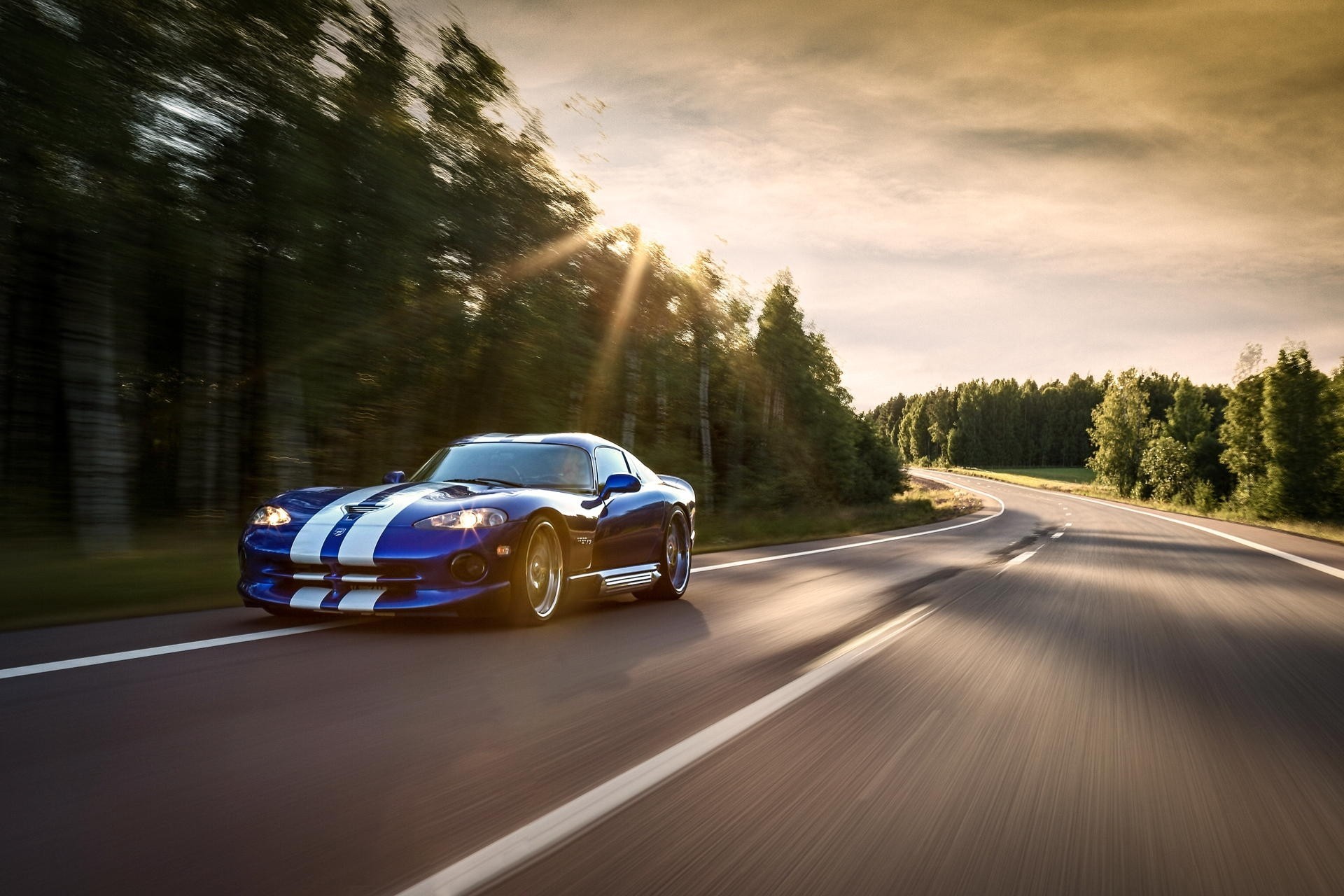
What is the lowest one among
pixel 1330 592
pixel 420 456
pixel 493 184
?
pixel 1330 592

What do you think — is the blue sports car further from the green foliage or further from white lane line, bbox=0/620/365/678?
the green foliage

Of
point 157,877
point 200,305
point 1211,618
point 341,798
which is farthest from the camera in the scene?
point 200,305

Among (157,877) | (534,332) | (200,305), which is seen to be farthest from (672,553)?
(534,332)

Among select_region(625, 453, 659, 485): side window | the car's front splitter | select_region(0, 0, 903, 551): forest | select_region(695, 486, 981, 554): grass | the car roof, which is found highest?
select_region(0, 0, 903, 551): forest

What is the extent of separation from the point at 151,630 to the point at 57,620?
873 millimetres

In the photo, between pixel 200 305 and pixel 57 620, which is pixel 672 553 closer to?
pixel 57 620

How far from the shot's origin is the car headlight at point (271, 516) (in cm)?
602

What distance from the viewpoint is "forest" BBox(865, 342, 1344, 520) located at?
60625 mm

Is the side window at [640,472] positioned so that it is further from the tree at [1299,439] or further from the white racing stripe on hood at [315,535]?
the tree at [1299,439]

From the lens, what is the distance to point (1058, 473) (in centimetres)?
13388

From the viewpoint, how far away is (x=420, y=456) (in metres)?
17.2

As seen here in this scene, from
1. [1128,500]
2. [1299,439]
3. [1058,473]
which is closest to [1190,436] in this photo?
[1128,500]

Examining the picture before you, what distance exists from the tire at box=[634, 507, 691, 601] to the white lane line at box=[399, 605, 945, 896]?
359 cm

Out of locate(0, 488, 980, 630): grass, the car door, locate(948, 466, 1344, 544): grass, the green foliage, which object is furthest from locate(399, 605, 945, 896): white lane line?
the green foliage
